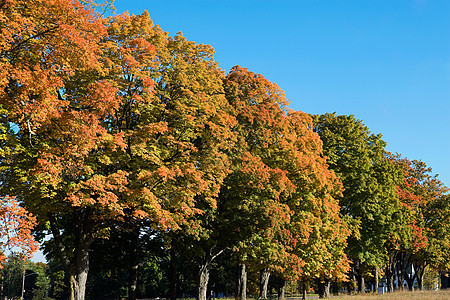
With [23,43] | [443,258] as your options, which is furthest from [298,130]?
[443,258]

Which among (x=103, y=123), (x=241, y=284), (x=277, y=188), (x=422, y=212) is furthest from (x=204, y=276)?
(x=422, y=212)

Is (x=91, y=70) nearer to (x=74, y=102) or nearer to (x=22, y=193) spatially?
(x=74, y=102)

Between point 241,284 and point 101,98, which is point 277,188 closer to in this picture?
point 241,284

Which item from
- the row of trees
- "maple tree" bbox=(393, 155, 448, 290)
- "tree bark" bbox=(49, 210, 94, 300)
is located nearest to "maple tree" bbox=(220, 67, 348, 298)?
the row of trees

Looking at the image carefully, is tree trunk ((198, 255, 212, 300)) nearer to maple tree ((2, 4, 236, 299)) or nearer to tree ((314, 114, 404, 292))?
maple tree ((2, 4, 236, 299))

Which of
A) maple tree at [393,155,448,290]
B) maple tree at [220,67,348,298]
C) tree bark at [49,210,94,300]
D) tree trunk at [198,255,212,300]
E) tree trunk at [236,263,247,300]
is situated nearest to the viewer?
tree bark at [49,210,94,300]

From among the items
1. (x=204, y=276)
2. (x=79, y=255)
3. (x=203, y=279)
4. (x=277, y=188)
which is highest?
(x=277, y=188)

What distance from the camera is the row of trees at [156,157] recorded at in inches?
691

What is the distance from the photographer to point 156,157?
2139cm

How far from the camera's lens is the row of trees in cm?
1755

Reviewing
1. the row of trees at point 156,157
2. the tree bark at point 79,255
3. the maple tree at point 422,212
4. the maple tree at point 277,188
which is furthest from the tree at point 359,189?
the tree bark at point 79,255

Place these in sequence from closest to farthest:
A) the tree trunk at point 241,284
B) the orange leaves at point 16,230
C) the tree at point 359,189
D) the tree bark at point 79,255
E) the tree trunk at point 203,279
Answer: the orange leaves at point 16,230, the tree bark at point 79,255, the tree trunk at point 203,279, the tree trunk at point 241,284, the tree at point 359,189

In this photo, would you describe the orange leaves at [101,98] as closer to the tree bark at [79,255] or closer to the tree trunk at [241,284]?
the tree bark at [79,255]

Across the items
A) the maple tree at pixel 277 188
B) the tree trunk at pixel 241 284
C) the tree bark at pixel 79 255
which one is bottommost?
the tree trunk at pixel 241 284
